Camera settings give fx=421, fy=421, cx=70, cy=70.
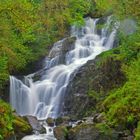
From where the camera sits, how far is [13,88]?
2272 cm

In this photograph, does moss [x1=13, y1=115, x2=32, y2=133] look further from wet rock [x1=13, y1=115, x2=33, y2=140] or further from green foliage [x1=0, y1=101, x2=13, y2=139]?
green foliage [x1=0, y1=101, x2=13, y2=139]

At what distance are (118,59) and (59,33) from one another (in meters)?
11.2

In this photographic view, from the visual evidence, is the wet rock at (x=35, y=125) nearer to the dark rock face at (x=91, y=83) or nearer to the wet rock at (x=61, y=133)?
the wet rock at (x=61, y=133)

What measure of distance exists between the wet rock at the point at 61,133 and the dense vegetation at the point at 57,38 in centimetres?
172

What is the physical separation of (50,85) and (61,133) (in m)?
6.26

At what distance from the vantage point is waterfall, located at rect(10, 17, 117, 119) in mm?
21781

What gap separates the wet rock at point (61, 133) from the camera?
16234 mm

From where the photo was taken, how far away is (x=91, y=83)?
20.6m

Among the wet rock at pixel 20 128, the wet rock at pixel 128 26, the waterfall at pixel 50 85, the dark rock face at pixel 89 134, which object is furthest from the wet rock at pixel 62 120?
the wet rock at pixel 128 26

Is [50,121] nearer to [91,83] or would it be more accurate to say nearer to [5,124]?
[91,83]

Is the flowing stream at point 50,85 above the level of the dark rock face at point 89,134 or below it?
above

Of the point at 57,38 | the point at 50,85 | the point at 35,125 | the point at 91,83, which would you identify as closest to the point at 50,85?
the point at 50,85

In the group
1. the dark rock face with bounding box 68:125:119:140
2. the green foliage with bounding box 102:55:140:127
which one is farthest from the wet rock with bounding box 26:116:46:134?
the green foliage with bounding box 102:55:140:127

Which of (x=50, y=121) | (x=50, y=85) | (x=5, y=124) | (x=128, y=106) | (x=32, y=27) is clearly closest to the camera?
(x=128, y=106)
